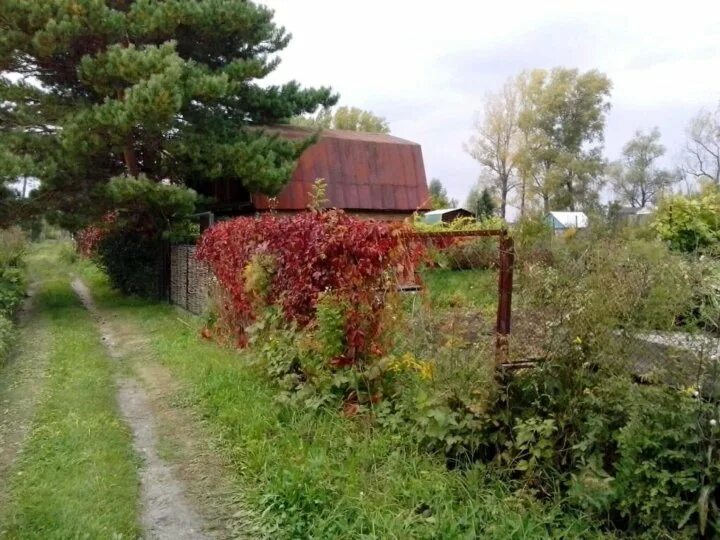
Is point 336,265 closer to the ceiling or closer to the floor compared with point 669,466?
closer to the ceiling

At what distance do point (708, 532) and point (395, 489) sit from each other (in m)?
1.69

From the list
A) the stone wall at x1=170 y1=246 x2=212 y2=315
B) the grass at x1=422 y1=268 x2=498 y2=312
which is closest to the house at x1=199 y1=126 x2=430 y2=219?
the stone wall at x1=170 y1=246 x2=212 y2=315

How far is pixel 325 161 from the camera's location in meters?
15.9

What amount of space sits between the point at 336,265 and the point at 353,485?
2.28 meters

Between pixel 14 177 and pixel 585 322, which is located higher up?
pixel 14 177

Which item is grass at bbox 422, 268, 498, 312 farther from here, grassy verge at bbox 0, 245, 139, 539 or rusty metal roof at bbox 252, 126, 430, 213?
rusty metal roof at bbox 252, 126, 430, 213

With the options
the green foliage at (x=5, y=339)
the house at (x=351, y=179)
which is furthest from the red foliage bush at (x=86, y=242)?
the green foliage at (x=5, y=339)

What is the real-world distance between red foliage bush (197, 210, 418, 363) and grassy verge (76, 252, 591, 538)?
2.93 feet

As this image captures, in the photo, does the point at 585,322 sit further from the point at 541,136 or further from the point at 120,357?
the point at 541,136

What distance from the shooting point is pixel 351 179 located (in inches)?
639

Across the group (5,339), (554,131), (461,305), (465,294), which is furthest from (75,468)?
(554,131)

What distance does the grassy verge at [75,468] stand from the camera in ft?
11.2

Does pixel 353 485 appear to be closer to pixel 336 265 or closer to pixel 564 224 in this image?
pixel 336 265

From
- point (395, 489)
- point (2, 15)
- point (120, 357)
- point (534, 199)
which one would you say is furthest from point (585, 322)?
point (534, 199)
